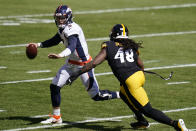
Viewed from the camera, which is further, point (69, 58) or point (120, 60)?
point (69, 58)

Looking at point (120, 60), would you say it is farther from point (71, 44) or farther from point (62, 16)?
point (62, 16)

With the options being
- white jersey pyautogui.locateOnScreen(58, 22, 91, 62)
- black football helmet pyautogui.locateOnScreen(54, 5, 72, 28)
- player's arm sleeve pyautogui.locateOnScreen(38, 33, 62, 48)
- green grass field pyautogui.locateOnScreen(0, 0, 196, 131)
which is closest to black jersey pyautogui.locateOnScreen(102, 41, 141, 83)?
green grass field pyautogui.locateOnScreen(0, 0, 196, 131)

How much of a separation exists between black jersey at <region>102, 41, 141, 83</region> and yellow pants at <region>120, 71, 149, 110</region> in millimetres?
104

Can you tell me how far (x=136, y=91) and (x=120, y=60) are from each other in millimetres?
622

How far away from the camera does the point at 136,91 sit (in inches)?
383

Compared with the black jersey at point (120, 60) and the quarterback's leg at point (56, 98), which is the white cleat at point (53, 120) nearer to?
the quarterback's leg at point (56, 98)

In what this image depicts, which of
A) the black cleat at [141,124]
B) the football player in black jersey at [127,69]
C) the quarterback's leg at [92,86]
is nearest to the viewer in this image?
the football player in black jersey at [127,69]

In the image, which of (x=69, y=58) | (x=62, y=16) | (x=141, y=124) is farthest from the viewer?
(x=69, y=58)

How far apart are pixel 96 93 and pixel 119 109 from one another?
0.96 meters

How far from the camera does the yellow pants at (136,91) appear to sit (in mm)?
9719

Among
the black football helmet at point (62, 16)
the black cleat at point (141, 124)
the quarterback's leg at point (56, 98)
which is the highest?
the black football helmet at point (62, 16)

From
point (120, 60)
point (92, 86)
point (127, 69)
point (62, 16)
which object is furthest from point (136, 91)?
point (62, 16)

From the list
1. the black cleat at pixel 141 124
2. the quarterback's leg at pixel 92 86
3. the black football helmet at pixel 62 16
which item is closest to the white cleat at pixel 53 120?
the quarterback's leg at pixel 92 86

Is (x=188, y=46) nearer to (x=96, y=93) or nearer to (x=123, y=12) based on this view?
(x=123, y=12)
